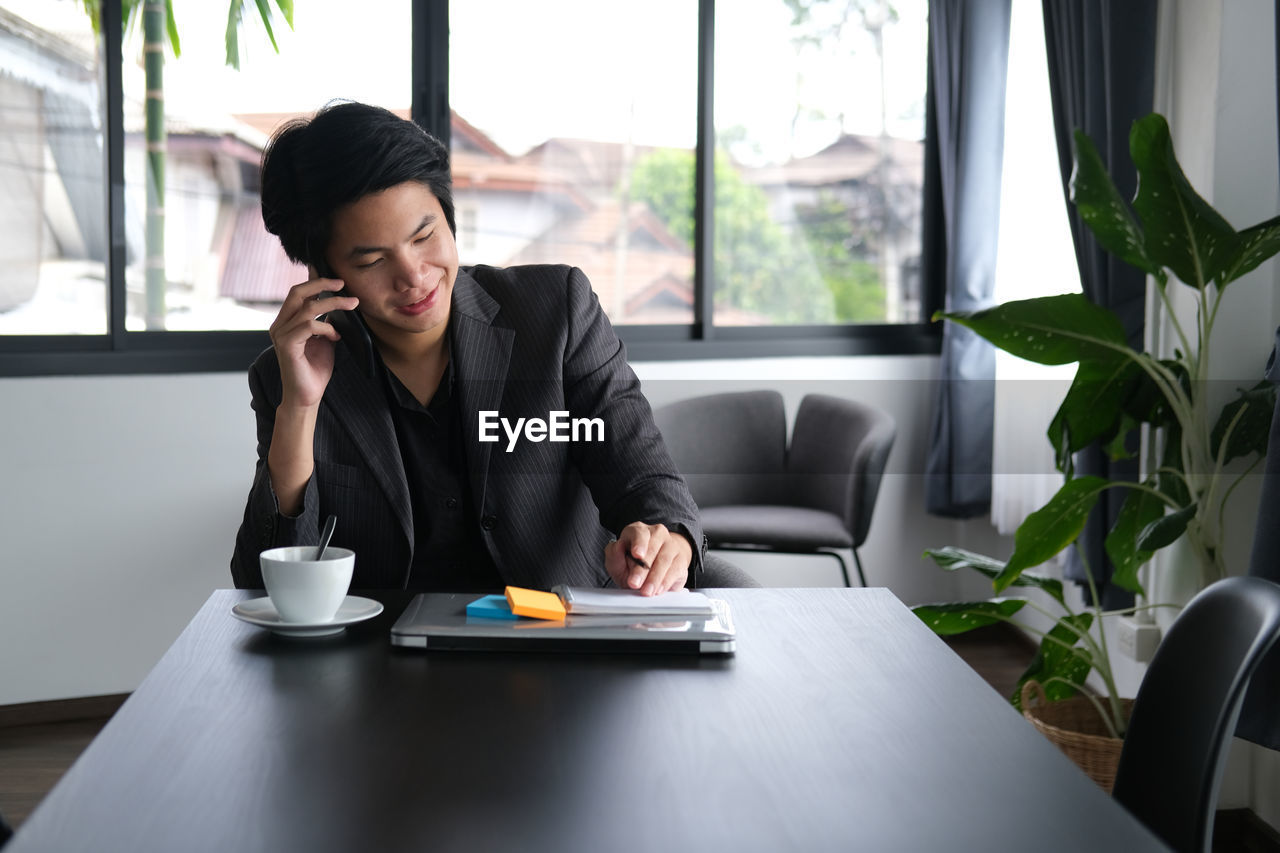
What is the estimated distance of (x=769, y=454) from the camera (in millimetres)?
3721

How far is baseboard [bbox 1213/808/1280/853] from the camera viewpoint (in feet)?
8.04

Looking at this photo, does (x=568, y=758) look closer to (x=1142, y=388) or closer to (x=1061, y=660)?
(x=1142, y=388)

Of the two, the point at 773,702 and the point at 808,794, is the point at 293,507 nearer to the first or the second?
the point at 773,702

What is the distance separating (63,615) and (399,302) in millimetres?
2049

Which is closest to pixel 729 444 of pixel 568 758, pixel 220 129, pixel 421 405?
pixel 220 129

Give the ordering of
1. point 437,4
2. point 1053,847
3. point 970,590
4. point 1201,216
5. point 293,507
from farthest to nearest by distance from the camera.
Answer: point 970,590
point 437,4
point 1201,216
point 293,507
point 1053,847

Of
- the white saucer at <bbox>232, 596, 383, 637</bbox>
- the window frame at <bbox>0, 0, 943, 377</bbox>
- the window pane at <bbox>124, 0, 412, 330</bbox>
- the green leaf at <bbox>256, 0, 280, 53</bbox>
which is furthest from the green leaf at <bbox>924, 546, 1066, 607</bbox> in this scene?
the green leaf at <bbox>256, 0, 280, 53</bbox>

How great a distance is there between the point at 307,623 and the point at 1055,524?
1.55 metres

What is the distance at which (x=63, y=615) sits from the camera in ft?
10.7

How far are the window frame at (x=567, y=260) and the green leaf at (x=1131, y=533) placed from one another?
180 centimetres

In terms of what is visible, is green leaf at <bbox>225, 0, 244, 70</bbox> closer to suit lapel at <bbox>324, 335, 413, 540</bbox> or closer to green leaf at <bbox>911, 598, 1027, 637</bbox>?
suit lapel at <bbox>324, 335, 413, 540</bbox>

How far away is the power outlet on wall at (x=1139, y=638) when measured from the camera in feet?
8.71

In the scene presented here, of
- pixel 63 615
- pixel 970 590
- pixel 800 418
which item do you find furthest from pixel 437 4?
pixel 970 590

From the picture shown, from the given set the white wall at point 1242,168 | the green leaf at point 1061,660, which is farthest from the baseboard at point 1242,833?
the green leaf at point 1061,660
